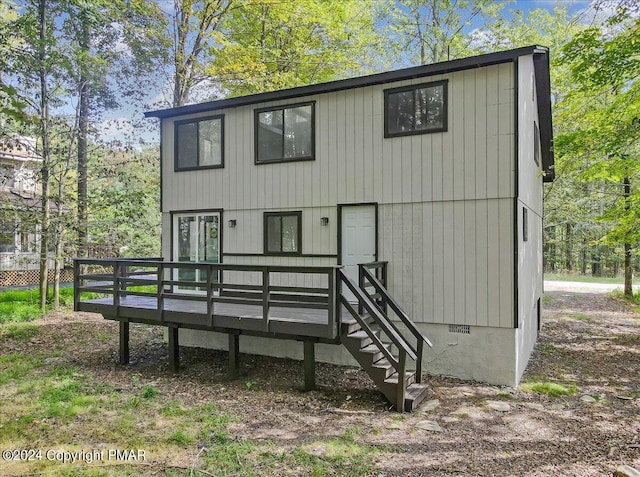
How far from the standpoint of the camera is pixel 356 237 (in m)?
7.87

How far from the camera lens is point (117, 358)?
8.69m

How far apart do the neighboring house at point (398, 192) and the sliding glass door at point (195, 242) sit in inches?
1.3

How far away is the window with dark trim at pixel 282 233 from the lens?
835 cm

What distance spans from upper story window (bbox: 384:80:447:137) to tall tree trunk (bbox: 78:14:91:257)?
33.9 feet

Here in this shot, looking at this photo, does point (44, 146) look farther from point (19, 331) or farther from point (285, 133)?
point (285, 133)

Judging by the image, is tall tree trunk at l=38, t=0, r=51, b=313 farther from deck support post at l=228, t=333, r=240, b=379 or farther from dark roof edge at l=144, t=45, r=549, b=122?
deck support post at l=228, t=333, r=240, b=379

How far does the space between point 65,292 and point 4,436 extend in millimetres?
11253

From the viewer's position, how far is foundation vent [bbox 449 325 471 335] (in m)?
6.94

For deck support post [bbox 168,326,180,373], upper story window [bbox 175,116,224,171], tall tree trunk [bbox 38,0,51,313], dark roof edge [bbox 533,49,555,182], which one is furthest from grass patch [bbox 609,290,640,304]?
tall tree trunk [bbox 38,0,51,313]

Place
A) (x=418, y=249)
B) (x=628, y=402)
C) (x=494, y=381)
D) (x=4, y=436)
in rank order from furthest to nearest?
1. (x=418, y=249)
2. (x=494, y=381)
3. (x=628, y=402)
4. (x=4, y=436)

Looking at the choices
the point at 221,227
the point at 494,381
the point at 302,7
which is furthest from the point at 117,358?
the point at 302,7

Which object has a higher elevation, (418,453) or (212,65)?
(212,65)

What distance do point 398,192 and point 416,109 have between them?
146 cm

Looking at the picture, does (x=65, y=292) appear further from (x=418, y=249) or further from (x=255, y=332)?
(x=418, y=249)
